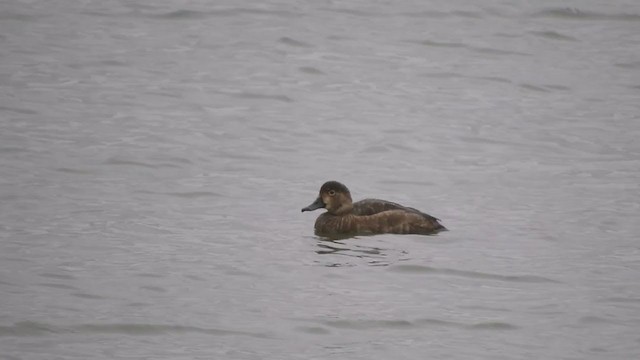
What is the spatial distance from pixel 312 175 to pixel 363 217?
7.18 ft

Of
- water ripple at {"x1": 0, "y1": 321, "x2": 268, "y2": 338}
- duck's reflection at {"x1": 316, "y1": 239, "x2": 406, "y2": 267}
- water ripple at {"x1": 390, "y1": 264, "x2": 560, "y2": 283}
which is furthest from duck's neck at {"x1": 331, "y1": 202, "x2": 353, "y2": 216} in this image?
water ripple at {"x1": 0, "y1": 321, "x2": 268, "y2": 338}

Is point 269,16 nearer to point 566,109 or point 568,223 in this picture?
point 566,109

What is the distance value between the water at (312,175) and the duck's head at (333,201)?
9.6 inches

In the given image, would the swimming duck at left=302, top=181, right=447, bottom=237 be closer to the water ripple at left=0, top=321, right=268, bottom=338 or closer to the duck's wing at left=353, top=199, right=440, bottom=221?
the duck's wing at left=353, top=199, right=440, bottom=221

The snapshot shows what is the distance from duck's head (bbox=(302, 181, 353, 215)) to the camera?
489 inches

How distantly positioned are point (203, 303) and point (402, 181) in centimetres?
478

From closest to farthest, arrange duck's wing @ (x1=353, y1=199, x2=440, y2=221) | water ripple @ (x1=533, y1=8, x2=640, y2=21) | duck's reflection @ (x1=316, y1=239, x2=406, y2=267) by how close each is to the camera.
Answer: duck's reflection @ (x1=316, y1=239, x2=406, y2=267)
duck's wing @ (x1=353, y1=199, x2=440, y2=221)
water ripple @ (x1=533, y1=8, x2=640, y2=21)

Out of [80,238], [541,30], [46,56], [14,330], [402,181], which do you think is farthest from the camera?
[541,30]

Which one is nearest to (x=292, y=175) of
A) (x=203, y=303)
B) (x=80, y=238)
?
(x=80, y=238)

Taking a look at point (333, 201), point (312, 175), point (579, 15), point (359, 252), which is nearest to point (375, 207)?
point (333, 201)

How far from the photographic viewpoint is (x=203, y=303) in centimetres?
988

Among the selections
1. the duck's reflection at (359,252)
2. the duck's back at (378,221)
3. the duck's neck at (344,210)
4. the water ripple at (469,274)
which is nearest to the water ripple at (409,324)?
the water ripple at (469,274)

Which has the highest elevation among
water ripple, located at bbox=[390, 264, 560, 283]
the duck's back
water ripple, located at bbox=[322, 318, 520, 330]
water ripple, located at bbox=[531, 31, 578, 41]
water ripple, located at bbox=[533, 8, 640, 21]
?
water ripple, located at bbox=[533, 8, 640, 21]

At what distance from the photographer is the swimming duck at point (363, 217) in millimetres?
12078
